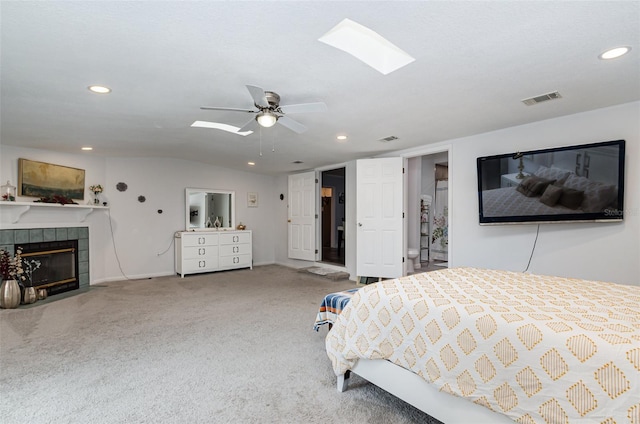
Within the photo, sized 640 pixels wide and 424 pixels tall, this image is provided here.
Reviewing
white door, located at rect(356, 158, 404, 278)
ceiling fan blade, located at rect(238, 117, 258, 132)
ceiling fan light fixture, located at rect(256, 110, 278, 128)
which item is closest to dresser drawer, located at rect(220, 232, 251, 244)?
white door, located at rect(356, 158, 404, 278)

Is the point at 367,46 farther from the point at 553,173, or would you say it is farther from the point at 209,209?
the point at 209,209

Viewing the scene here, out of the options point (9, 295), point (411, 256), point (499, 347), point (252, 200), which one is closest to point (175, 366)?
point (499, 347)

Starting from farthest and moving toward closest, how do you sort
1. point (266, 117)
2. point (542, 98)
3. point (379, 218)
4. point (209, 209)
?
point (209, 209), point (379, 218), point (542, 98), point (266, 117)

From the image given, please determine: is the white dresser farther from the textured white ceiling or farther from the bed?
the bed

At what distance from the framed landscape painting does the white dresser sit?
1769 millimetres

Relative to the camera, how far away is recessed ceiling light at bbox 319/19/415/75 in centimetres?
180

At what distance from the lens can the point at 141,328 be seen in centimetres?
309

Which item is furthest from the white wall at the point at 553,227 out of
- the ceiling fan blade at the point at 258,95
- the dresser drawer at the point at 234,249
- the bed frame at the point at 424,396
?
the dresser drawer at the point at 234,249

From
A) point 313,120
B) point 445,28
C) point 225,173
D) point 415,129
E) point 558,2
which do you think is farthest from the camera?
point 225,173

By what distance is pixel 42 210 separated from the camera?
14.8 ft

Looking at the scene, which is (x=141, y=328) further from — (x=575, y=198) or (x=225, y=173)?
(x=575, y=198)

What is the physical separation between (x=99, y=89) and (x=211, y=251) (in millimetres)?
3996

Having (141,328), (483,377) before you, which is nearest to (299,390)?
(483,377)

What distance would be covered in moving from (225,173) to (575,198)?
19.5 feet
